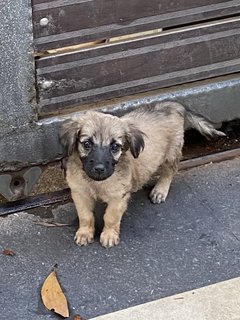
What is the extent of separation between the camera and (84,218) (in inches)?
195

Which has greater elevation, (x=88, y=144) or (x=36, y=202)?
(x=88, y=144)

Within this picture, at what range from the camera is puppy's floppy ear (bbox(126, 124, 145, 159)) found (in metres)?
4.73

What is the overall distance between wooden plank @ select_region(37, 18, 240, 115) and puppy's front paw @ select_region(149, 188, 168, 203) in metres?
0.70

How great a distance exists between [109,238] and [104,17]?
55.0 inches

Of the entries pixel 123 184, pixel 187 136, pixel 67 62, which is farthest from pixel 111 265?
pixel 187 136

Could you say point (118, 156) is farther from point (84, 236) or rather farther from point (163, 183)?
point (163, 183)

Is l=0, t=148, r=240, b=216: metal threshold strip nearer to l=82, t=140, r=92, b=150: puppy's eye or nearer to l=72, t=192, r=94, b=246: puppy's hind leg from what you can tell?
l=72, t=192, r=94, b=246: puppy's hind leg

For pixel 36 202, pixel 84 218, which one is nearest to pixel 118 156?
pixel 84 218

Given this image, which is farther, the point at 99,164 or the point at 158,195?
the point at 158,195

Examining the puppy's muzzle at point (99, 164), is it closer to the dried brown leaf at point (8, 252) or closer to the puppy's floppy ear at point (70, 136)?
the puppy's floppy ear at point (70, 136)

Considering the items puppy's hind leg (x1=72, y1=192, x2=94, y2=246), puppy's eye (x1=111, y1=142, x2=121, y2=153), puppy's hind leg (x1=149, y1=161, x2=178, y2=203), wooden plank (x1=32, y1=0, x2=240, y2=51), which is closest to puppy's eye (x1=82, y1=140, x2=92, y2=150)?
puppy's eye (x1=111, y1=142, x2=121, y2=153)

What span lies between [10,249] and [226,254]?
1320 millimetres

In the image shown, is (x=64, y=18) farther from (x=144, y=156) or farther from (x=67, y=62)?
(x=144, y=156)

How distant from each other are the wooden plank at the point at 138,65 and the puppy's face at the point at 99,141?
52cm
